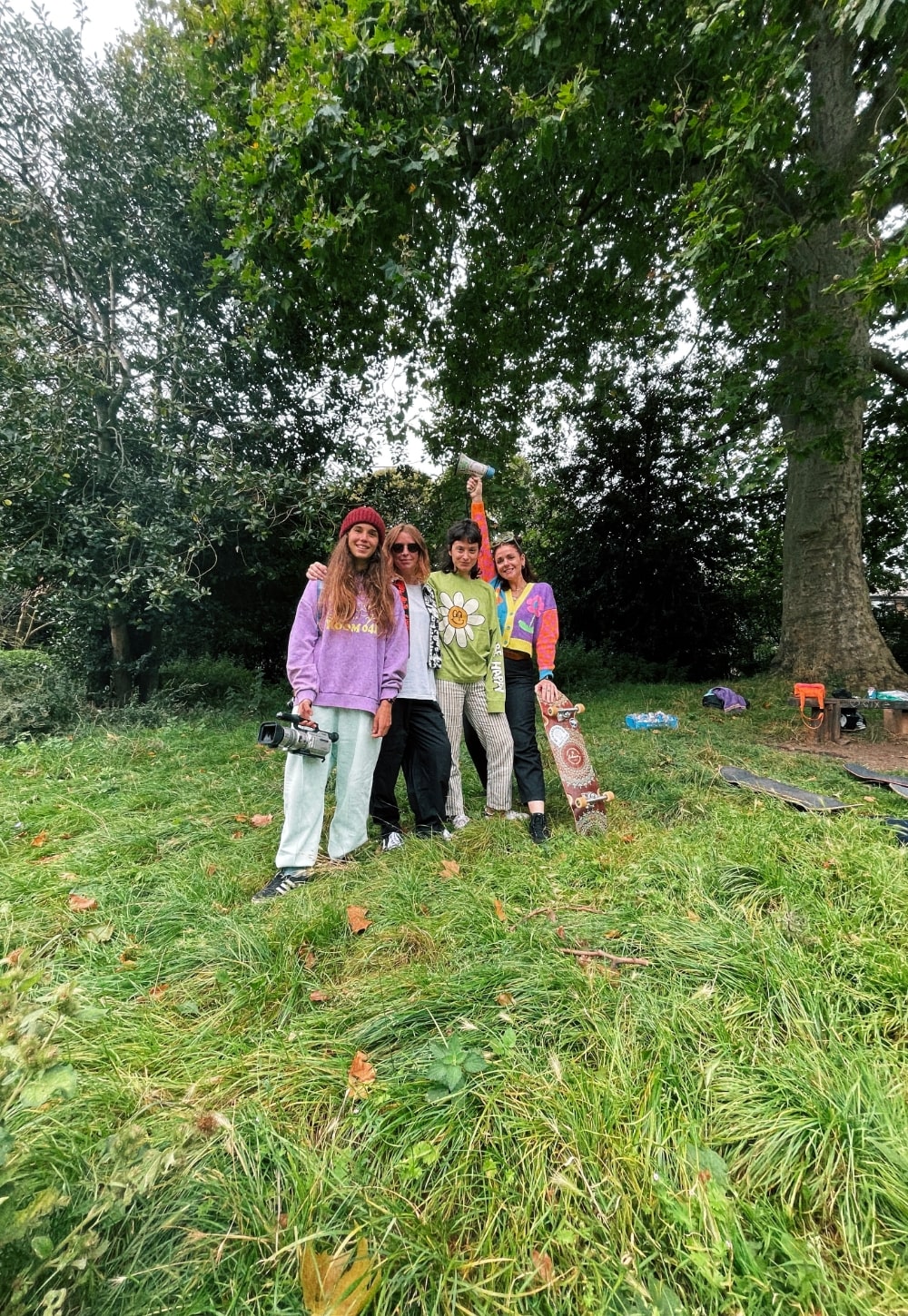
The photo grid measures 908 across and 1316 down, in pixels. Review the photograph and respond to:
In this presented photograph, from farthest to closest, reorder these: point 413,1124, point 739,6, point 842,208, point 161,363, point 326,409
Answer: point 326,409 → point 161,363 → point 842,208 → point 739,6 → point 413,1124

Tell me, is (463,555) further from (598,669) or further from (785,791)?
(598,669)

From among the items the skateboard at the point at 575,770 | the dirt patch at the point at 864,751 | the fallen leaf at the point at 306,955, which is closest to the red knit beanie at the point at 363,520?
the skateboard at the point at 575,770

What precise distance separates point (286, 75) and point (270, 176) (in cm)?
116

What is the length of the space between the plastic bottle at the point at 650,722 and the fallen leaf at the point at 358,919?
4.75 meters

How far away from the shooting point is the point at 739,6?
348 cm

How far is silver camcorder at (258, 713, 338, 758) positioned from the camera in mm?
2533

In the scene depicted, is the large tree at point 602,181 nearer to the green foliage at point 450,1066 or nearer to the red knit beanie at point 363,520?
the red knit beanie at point 363,520

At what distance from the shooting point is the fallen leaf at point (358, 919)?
7.26 ft

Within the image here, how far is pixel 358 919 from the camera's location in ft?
7.41

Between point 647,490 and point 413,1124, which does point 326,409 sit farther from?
point 413,1124

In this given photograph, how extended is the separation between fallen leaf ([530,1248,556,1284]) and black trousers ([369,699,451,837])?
2.28 metres

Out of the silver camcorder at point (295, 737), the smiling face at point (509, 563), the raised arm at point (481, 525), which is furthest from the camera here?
the raised arm at point (481, 525)

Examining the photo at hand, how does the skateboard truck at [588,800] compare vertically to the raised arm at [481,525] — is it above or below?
below

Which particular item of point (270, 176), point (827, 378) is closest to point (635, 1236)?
point (827, 378)
